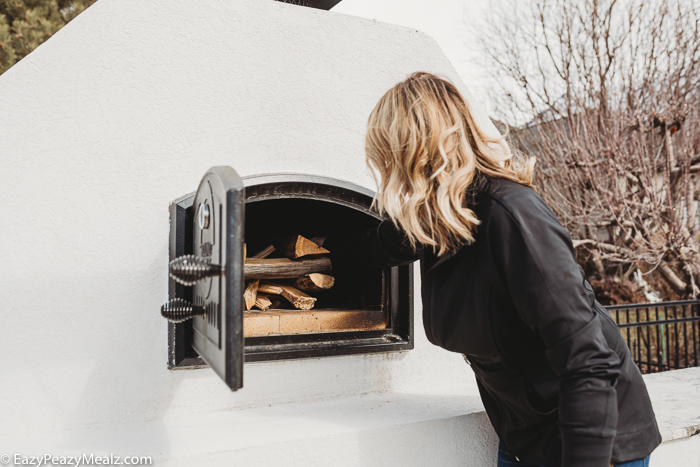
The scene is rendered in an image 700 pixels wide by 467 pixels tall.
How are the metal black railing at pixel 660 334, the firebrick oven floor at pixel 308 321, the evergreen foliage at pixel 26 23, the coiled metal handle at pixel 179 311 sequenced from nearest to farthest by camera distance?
1. the coiled metal handle at pixel 179 311
2. the firebrick oven floor at pixel 308 321
3. the metal black railing at pixel 660 334
4. the evergreen foliage at pixel 26 23

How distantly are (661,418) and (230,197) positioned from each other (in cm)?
192

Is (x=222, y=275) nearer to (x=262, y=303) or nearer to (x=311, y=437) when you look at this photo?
(x=311, y=437)

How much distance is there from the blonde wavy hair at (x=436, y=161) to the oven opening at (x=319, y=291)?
0.74 metres

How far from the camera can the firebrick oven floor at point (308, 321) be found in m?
1.76

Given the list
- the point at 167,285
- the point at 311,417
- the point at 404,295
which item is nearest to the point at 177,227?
the point at 167,285

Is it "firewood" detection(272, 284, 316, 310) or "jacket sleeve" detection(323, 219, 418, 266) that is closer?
"jacket sleeve" detection(323, 219, 418, 266)

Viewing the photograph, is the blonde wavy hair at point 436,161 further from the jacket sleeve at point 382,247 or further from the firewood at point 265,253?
the firewood at point 265,253

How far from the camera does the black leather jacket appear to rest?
970mm

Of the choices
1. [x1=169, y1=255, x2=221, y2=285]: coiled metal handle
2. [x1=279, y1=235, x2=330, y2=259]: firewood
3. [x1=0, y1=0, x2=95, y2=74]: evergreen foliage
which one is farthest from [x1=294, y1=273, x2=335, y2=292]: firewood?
[x1=0, y1=0, x2=95, y2=74]: evergreen foliage

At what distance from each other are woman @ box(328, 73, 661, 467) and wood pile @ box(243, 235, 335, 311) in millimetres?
782

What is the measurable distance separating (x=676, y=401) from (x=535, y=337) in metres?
1.53

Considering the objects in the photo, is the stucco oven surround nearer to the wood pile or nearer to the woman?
the wood pile

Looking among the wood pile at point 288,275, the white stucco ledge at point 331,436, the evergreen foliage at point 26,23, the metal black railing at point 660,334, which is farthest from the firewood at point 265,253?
the evergreen foliage at point 26,23

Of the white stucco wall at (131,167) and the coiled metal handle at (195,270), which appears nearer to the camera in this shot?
the coiled metal handle at (195,270)
